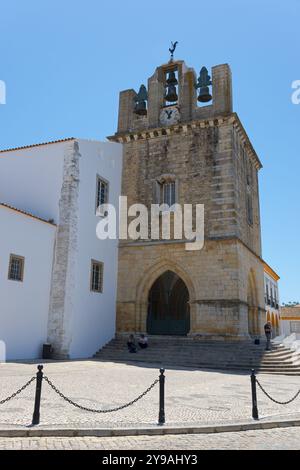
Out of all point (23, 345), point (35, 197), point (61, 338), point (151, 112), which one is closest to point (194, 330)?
point (61, 338)

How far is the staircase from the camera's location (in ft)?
45.3

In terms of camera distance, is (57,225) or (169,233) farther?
(169,233)

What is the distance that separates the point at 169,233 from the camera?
731 inches

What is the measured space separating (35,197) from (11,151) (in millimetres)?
2731

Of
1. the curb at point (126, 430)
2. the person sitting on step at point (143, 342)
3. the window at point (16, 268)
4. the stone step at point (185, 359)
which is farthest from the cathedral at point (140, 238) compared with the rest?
the curb at point (126, 430)

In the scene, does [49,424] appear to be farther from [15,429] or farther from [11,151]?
[11,151]

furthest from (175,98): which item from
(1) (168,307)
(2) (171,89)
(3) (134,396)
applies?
(3) (134,396)

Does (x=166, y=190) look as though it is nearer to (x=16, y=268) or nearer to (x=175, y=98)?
(x=175, y=98)

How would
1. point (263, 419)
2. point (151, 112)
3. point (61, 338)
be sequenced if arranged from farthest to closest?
point (151, 112) → point (61, 338) → point (263, 419)

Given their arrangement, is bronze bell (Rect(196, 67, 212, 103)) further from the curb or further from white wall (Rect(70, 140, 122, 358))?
the curb

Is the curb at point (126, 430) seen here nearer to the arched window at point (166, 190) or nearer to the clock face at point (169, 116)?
the arched window at point (166, 190)

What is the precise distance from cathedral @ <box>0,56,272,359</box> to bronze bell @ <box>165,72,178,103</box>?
0.22ft

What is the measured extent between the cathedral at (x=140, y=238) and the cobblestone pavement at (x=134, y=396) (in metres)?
3.41

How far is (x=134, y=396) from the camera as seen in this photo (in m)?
7.87
